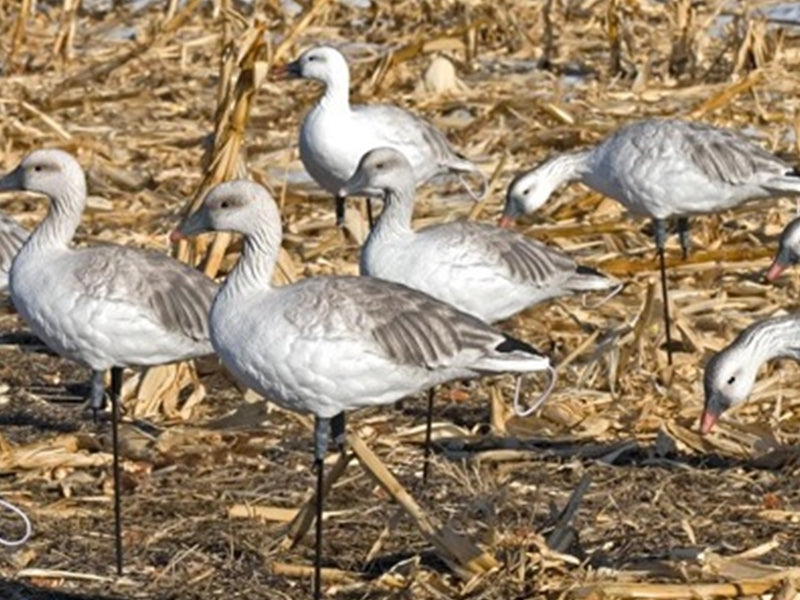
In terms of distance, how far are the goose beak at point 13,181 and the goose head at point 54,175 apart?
0.20 feet

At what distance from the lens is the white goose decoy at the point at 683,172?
38.6 feet

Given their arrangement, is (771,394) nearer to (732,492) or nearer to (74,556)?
(732,492)

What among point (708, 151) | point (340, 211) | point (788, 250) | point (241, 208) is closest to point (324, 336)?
point (241, 208)

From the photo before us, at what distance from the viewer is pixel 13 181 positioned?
9930 mm

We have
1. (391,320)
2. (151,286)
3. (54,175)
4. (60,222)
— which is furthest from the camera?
(54,175)

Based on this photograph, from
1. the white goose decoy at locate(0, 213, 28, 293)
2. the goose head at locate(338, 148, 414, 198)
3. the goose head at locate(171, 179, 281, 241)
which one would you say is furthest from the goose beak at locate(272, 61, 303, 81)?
the goose head at locate(171, 179, 281, 241)

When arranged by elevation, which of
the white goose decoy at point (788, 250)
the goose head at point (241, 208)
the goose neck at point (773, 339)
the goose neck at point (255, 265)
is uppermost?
the goose head at point (241, 208)

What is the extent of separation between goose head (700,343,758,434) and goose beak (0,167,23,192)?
9.28 feet

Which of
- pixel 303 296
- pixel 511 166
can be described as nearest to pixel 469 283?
pixel 303 296

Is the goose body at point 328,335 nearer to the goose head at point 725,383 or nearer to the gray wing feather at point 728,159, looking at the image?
the goose head at point 725,383

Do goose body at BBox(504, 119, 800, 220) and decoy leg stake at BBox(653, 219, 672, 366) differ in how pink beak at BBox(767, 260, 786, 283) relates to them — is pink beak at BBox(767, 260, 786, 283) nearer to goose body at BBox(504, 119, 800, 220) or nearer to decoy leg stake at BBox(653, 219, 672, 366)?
decoy leg stake at BBox(653, 219, 672, 366)

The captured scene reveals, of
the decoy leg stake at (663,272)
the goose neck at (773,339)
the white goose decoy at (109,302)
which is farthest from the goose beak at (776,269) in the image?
the white goose decoy at (109,302)

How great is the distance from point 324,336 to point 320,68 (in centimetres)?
565

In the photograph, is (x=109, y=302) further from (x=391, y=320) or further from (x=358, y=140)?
(x=358, y=140)
